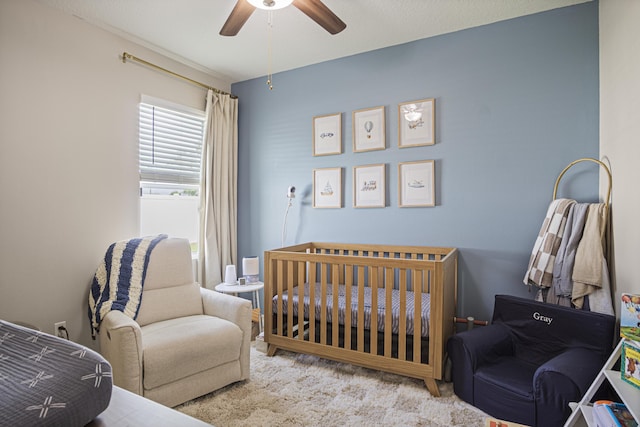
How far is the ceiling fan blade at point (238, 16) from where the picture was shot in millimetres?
1917

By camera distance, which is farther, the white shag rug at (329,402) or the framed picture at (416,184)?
the framed picture at (416,184)

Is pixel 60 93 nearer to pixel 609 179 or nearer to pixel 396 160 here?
pixel 396 160

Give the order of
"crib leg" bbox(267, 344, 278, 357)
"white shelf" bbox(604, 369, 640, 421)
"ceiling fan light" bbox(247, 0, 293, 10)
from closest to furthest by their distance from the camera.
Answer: "white shelf" bbox(604, 369, 640, 421)
"ceiling fan light" bbox(247, 0, 293, 10)
"crib leg" bbox(267, 344, 278, 357)

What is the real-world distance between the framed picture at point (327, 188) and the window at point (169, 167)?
1180 millimetres

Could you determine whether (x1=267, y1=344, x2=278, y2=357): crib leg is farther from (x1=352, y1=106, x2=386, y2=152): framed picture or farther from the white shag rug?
(x1=352, y1=106, x2=386, y2=152): framed picture

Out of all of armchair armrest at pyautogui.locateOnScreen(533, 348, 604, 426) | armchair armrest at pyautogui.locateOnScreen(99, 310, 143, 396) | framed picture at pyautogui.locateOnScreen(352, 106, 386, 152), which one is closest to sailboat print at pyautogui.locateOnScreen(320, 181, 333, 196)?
framed picture at pyautogui.locateOnScreen(352, 106, 386, 152)

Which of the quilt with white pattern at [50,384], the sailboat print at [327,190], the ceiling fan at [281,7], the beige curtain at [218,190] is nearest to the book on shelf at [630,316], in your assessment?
the quilt with white pattern at [50,384]

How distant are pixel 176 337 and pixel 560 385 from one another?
2.03 m

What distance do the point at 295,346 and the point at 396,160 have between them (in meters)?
1.74

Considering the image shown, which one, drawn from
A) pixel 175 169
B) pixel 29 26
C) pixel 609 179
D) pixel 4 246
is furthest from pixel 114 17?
pixel 609 179

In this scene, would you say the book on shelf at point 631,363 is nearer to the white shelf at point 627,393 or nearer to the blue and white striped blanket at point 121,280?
the white shelf at point 627,393

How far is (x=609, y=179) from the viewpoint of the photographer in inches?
84.0

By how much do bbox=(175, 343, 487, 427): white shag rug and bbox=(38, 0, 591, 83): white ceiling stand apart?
255cm

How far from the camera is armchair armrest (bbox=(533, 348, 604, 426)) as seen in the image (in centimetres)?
167
